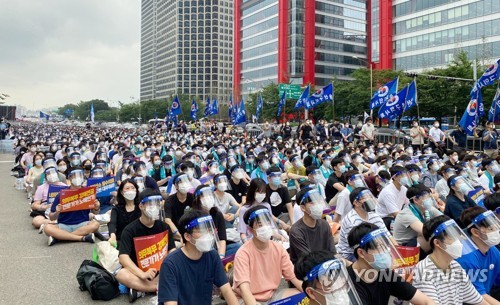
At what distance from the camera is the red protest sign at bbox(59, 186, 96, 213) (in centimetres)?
814

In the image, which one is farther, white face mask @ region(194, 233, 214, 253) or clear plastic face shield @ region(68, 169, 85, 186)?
clear plastic face shield @ region(68, 169, 85, 186)

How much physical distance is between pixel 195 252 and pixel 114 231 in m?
2.74

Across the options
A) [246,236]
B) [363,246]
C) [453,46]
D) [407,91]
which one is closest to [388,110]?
[407,91]

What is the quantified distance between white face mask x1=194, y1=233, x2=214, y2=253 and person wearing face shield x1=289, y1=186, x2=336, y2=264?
1.40 meters

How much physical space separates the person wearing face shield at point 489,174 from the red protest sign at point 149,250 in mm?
7577

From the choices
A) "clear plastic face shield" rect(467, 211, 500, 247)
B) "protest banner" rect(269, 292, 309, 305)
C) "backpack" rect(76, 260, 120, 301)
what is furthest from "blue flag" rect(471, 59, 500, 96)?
"backpack" rect(76, 260, 120, 301)

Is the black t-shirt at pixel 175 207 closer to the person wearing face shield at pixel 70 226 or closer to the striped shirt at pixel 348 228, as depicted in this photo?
the person wearing face shield at pixel 70 226

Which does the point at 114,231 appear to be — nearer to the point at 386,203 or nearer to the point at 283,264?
the point at 283,264

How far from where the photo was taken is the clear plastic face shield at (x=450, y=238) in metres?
4.11

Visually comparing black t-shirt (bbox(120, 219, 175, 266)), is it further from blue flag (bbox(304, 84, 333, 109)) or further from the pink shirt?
blue flag (bbox(304, 84, 333, 109))

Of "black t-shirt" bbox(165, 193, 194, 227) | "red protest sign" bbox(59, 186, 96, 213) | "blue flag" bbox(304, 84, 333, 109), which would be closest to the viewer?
"black t-shirt" bbox(165, 193, 194, 227)

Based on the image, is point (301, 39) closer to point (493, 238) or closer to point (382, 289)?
point (493, 238)

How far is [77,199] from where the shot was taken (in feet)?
27.0

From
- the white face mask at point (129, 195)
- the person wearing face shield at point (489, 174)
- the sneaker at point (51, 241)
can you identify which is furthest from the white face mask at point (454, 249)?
the sneaker at point (51, 241)
